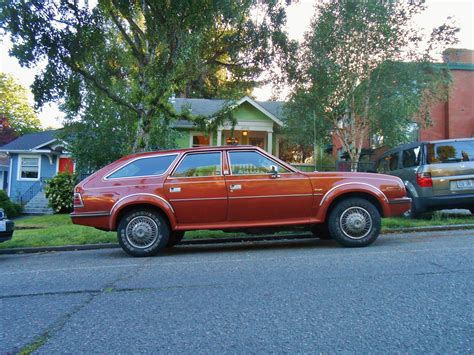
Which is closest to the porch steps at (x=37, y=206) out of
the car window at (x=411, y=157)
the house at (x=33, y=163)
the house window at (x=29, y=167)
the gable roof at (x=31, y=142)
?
the house at (x=33, y=163)

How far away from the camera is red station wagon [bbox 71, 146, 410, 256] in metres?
6.35

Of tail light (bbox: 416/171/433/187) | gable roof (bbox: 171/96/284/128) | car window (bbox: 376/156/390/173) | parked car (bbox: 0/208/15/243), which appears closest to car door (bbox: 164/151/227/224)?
parked car (bbox: 0/208/15/243)

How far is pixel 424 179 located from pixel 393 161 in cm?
158

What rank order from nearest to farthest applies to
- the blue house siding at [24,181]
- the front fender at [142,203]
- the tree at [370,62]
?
the front fender at [142,203] → the tree at [370,62] → the blue house siding at [24,181]

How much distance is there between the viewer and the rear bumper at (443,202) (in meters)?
8.21

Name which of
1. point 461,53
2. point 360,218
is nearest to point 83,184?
point 360,218

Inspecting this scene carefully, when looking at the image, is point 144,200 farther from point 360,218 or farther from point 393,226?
point 393,226

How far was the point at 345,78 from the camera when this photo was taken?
13859 mm

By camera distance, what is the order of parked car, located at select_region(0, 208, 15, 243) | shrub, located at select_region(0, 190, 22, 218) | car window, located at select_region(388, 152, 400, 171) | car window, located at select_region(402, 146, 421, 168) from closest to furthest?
parked car, located at select_region(0, 208, 15, 243) < car window, located at select_region(402, 146, 421, 168) < car window, located at select_region(388, 152, 400, 171) < shrub, located at select_region(0, 190, 22, 218)

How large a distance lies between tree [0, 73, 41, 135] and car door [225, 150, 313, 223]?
A: 150 ft

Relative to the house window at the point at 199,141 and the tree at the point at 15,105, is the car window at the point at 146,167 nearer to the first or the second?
the house window at the point at 199,141

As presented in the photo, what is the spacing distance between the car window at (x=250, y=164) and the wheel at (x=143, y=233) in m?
1.54

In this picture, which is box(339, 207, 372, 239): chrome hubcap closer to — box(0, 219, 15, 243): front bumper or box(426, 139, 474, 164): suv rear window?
box(426, 139, 474, 164): suv rear window

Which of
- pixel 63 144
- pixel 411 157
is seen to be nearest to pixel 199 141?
pixel 63 144
